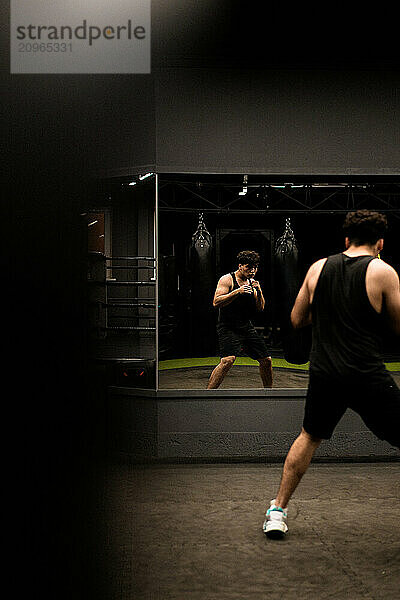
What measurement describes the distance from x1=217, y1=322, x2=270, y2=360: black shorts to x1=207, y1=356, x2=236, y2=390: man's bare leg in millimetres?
168

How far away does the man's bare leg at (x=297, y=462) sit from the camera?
3.86 m

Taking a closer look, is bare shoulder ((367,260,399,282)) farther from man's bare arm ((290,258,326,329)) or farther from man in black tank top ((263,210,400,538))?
man's bare arm ((290,258,326,329))

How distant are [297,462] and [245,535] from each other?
523 mm

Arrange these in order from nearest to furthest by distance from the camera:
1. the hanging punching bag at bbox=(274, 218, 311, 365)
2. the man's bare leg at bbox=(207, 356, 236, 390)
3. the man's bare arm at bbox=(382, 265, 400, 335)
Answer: the man's bare arm at bbox=(382, 265, 400, 335) → the man's bare leg at bbox=(207, 356, 236, 390) → the hanging punching bag at bbox=(274, 218, 311, 365)

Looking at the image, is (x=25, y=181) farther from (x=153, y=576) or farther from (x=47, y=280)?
(x=153, y=576)

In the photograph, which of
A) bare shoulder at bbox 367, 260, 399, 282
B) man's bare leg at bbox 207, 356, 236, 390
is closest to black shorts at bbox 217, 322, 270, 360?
man's bare leg at bbox 207, 356, 236, 390

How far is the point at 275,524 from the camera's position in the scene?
12.7ft

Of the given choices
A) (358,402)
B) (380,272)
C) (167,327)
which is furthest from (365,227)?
(167,327)

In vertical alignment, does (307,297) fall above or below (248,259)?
below

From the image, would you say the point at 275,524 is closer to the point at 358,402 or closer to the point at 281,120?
the point at 358,402

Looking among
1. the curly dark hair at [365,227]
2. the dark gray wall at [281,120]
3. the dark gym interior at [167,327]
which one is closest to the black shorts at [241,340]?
the dark gym interior at [167,327]

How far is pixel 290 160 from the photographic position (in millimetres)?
6066

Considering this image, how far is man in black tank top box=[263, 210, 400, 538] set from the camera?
11.9ft

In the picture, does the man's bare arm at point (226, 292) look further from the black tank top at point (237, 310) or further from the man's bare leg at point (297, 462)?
the man's bare leg at point (297, 462)
